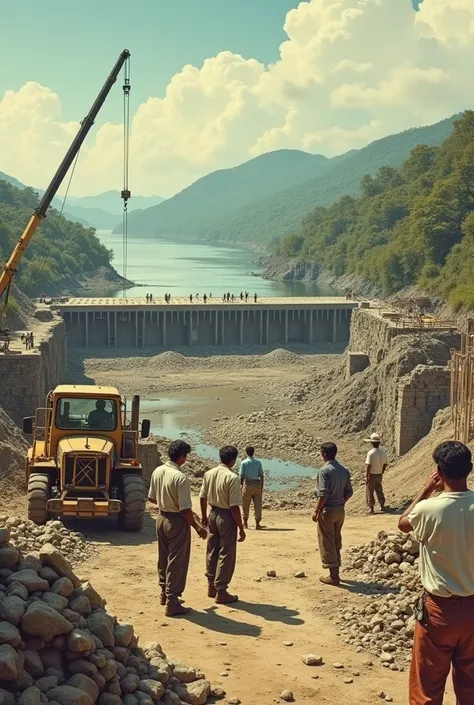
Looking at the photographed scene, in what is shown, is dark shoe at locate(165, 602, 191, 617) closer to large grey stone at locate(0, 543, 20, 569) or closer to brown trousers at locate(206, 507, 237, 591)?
brown trousers at locate(206, 507, 237, 591)

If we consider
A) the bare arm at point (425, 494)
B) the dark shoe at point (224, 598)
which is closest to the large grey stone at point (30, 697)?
the bare arm at point (425, 494)

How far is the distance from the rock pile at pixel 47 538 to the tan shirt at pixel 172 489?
2.07 metres

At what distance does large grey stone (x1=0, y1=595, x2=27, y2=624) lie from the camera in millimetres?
7520

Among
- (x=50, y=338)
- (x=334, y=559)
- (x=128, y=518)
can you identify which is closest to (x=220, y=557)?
(x=334, y=559)

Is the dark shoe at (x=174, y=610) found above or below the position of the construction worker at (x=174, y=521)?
below

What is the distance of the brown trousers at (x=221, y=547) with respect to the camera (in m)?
11.0

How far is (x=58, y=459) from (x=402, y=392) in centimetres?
1691

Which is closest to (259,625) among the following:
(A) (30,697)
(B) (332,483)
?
(B) (332,483)

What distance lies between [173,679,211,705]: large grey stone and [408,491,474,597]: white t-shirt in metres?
2.58

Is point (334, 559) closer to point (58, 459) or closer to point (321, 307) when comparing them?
point (58, 459)

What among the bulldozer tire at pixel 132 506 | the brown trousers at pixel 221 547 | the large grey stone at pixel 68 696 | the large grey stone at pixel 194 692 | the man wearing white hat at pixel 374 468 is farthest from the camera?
the man wearing white hat at pixel 374 468

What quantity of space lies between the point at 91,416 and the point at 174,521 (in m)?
6.61

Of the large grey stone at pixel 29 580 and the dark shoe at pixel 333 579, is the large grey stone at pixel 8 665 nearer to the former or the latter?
the large grey stone at pixel 29 580

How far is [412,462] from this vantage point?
84.1ft
